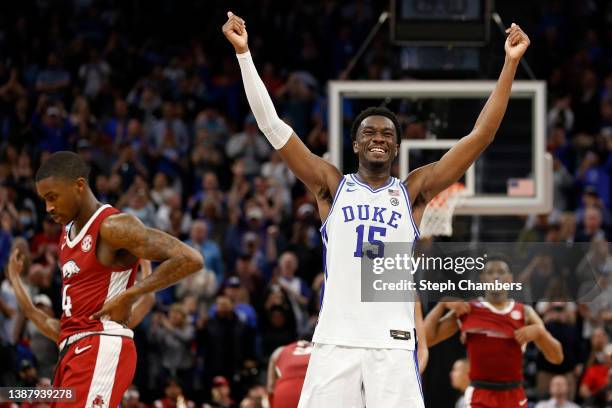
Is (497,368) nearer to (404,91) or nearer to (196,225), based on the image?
(404,91)

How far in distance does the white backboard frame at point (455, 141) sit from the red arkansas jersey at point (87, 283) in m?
5.27

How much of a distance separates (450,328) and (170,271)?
348cm

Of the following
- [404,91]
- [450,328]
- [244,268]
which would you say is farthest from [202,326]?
[450,328]

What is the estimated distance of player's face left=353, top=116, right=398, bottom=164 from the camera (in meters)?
6.94

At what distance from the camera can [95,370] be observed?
6.86 metres

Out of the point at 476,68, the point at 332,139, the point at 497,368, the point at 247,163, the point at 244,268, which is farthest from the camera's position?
the point at 247,163

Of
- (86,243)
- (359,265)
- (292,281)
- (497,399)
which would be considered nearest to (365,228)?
(359,265)

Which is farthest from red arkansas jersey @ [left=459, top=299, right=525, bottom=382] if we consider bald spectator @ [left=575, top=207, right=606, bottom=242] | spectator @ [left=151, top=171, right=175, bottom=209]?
spectator @ [left=151, top=171, right=175, bottom=209]

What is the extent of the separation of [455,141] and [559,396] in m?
3.09

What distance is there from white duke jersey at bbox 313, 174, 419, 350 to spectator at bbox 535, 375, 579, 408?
6.77 metres

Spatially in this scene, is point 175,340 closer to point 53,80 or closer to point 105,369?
point 53,80

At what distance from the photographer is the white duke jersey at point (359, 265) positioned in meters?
6.71

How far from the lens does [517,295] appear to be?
9.97 metres

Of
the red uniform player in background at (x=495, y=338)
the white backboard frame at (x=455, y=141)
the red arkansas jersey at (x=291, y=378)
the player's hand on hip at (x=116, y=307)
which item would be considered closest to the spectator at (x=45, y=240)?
the white backboard frame at (x=455, y=141)
